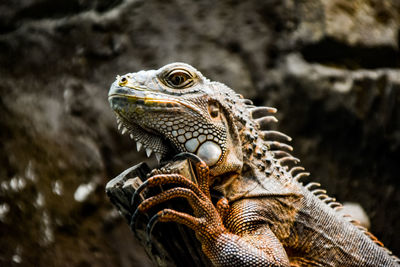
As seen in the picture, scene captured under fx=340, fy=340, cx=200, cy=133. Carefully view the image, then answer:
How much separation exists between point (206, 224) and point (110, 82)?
3.49 meters

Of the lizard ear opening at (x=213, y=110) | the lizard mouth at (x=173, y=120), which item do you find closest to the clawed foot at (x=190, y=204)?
the lizard mouth at (x=173, y=120)

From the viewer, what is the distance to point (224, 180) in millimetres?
2139

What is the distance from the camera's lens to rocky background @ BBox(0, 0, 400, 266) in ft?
15.4

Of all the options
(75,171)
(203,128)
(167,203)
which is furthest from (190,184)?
(75,171)

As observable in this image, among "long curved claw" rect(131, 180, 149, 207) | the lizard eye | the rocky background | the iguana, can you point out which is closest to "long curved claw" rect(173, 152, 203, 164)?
the iguana

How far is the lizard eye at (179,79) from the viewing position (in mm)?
2102

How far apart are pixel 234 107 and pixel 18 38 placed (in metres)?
3.97

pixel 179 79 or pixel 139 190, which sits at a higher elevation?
pixel 179 79

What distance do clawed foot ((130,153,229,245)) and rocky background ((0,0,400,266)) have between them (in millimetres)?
3046

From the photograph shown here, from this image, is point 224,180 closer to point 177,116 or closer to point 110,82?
point 177,116

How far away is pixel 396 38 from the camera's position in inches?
210

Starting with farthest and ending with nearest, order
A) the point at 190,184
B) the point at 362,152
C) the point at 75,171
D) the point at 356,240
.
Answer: the point at 362,152
the point at 75,171
the point at 356,240
the point at 190,184

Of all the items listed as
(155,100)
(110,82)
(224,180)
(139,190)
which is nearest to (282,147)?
(224,180)

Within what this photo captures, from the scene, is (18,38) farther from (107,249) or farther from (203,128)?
(203,128)
